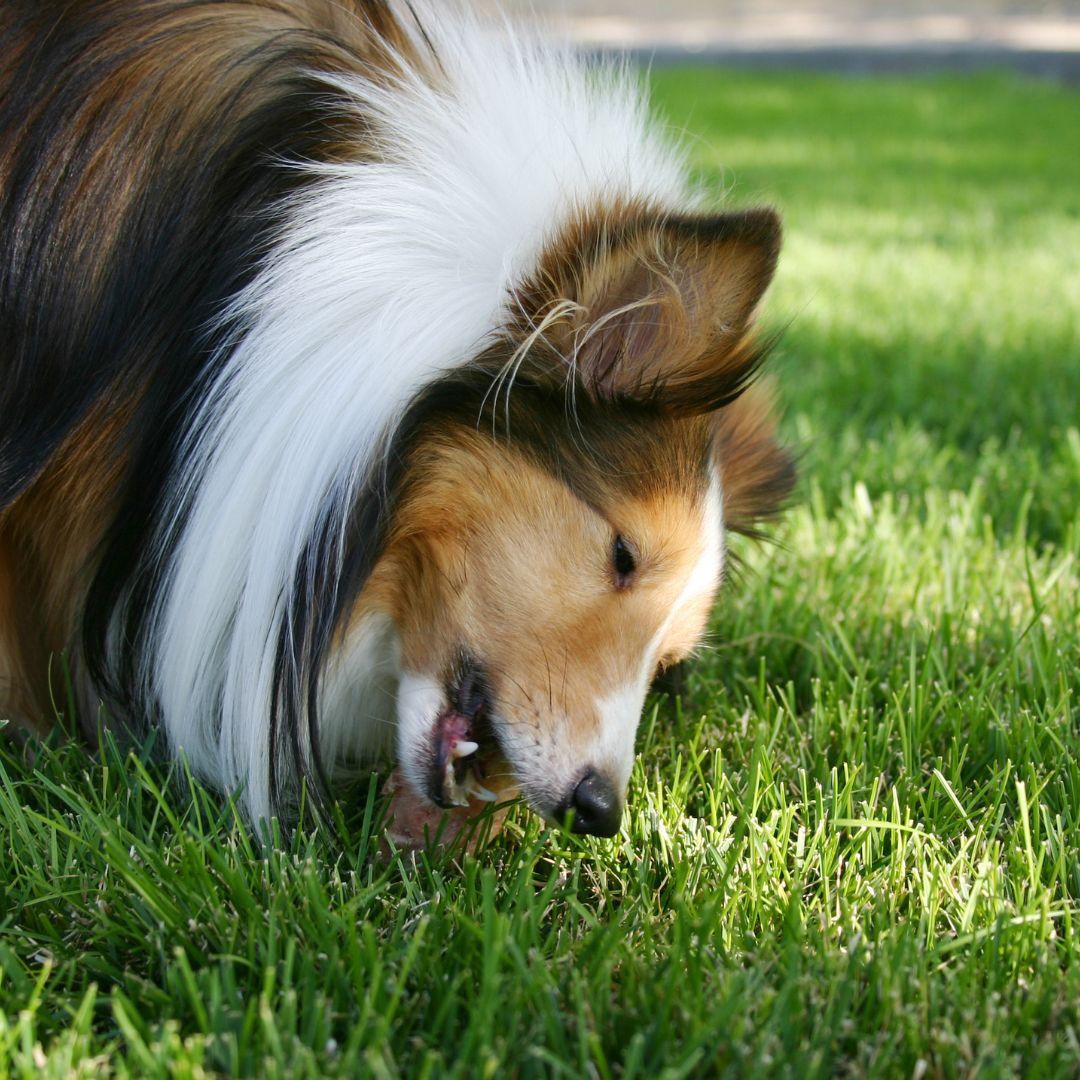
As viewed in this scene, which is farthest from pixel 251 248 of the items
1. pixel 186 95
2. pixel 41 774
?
pixel 41 774

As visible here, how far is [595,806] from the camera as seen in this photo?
7.61 ft

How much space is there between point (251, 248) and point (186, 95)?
1.08 feet

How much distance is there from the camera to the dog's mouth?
2459 mm

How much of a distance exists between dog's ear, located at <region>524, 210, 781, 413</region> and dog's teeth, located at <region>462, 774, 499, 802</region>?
30.7 inches

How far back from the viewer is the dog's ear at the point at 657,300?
7.52 feet

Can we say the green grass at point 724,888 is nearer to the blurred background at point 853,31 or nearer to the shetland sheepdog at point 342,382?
the shetland sheepdog at point 342,382

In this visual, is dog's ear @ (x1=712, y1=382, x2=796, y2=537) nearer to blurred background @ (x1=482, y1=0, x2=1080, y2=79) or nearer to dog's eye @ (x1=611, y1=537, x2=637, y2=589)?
dog's eye @ (x1=611, y1=537, x2=637, y2=589)

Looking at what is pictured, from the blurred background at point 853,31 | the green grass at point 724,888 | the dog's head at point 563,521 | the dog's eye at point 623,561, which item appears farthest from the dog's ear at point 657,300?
the blurred background at point 853,31

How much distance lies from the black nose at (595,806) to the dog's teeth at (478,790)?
0.18 m

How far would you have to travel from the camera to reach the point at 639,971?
1985 mm

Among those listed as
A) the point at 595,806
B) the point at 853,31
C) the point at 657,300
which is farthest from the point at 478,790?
the point at 853,31

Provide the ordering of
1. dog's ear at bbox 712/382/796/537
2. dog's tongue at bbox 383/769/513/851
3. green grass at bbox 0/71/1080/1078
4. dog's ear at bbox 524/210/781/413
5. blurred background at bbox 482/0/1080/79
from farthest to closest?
blurred background at bbox 482/0/1080/79
dog's ear at bbox 712/382/796/537
dog's tongue at bbox 383/769/513/851
dog's ear at bbox 524/210/781/413
green grass at bbox 0/71/1080/1078

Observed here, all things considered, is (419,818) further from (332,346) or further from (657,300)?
(657,300)

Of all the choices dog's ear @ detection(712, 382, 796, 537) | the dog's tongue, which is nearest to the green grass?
the dog's tongue
